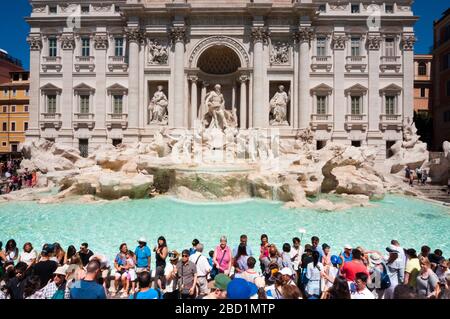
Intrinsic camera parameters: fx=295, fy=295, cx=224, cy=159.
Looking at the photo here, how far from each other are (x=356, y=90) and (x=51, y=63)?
24473 mm

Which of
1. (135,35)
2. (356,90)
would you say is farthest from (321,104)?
(135,35)

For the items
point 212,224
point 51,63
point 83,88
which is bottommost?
point 212,224

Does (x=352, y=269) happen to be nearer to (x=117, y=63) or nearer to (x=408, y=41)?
(x=117, y=63)

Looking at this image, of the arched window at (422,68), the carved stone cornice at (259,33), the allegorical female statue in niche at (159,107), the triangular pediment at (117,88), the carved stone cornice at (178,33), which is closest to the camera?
the carved stone cornice at (259,33)

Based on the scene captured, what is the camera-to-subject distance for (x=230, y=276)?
4656 mm

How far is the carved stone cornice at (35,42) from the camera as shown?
78.2 feet

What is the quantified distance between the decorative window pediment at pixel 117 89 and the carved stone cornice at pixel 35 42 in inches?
269

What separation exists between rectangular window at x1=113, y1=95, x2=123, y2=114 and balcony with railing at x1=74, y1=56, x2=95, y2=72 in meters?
2.97

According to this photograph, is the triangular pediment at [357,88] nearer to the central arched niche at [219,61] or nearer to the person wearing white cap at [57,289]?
the central arched niche at [219,61]

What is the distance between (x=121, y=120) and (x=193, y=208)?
47.0ft

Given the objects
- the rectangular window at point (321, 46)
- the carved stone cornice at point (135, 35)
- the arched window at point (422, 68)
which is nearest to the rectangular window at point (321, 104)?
the rectangular window at point (321, 46)

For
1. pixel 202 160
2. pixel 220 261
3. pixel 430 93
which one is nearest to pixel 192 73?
pixel 202 160
